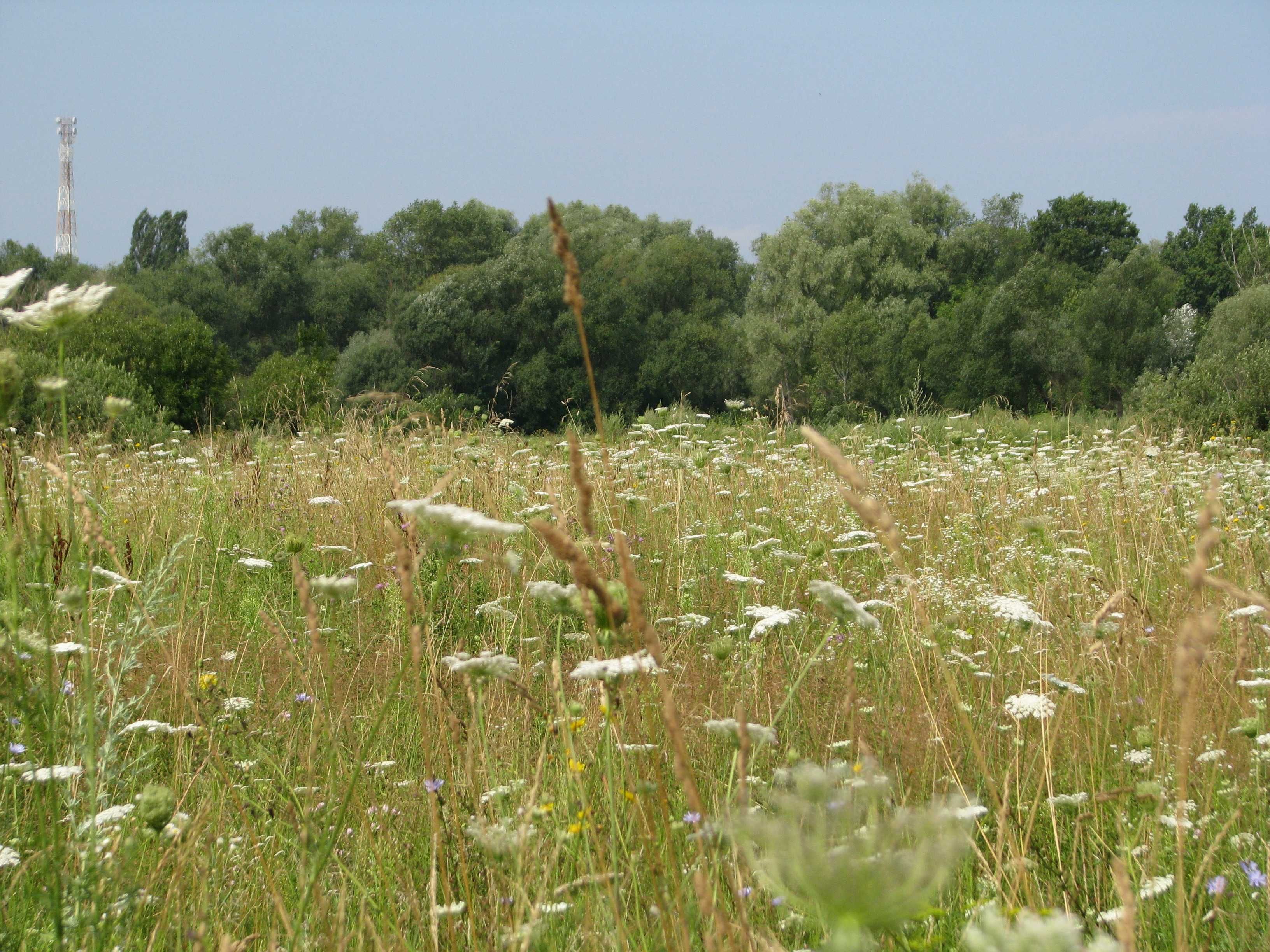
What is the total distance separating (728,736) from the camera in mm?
1270

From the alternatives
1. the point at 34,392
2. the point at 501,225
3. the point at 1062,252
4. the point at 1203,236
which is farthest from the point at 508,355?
the point at 1203,236

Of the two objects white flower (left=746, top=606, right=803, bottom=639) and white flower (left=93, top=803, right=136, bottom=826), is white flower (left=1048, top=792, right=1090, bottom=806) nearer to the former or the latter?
white flower (left=746, top=606, right=803, bottom=639)

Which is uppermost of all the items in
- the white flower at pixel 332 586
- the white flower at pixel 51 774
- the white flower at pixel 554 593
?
the white flower at pixel 554 593

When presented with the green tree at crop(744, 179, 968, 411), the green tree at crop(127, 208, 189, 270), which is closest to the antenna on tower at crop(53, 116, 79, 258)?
the green tree at crop(127, 208, 189, 270)

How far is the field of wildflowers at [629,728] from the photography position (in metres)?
0.95

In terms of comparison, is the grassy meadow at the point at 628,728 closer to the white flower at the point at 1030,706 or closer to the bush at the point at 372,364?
the white flower at the point at 1030,706

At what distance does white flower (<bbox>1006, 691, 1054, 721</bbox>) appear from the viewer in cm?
167

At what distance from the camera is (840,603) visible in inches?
48.5

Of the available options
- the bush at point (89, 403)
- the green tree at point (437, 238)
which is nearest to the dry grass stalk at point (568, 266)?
the bush at point (89, 403)

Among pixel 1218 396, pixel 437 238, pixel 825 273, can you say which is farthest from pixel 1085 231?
pixel 1218 396

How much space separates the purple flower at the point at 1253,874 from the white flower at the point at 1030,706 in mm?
347

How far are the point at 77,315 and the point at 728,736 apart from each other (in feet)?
3.32

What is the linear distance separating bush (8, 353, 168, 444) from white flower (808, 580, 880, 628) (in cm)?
787

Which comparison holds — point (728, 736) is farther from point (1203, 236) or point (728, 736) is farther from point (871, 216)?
point (1203, 236)
